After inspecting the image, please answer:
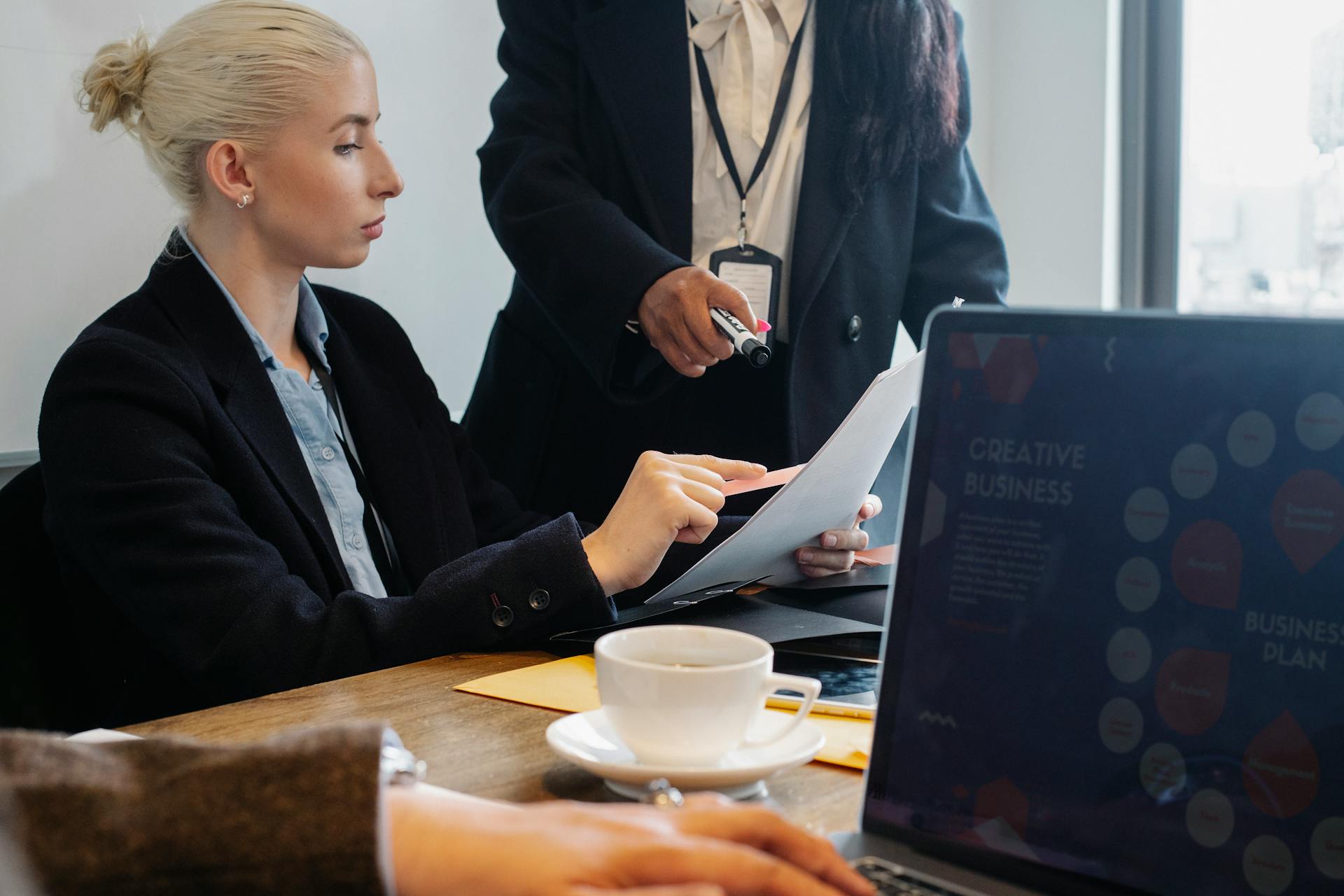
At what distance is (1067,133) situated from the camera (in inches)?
117

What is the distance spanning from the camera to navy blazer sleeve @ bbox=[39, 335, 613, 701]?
100 centimetres

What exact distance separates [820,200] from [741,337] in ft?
1.51

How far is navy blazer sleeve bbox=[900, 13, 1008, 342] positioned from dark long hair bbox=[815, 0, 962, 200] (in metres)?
0.06

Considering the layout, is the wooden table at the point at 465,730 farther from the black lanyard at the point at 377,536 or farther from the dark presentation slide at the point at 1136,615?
the black lanyard at the point at 377,536

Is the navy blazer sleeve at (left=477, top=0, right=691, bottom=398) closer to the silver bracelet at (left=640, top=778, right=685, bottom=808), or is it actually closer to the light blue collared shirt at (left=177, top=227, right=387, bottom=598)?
the light blue collared shirt at (left=177, top=227, right=387, bottom=598)

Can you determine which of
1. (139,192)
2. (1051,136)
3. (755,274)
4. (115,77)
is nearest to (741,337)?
(755,274)

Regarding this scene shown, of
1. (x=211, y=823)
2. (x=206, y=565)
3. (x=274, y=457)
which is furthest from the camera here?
(x=274, y=457)

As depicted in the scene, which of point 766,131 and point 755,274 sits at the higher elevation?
point 766,131

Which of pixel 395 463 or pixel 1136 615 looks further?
pixel 395 463

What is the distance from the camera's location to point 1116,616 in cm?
53

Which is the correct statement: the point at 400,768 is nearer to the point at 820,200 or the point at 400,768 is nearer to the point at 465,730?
the point at 465,730

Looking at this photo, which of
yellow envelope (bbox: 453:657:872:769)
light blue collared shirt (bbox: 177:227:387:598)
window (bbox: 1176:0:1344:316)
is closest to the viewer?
yellow envelope (bbox: 453:657:872:769)

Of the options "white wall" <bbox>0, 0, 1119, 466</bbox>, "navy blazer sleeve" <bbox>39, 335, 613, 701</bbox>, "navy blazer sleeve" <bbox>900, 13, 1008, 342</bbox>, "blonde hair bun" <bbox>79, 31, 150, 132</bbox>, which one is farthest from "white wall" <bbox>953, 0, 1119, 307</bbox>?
"navy blazer sleeve" <bbox>39, 335, 613, 701</bbox>

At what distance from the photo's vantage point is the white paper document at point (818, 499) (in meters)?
1.01
